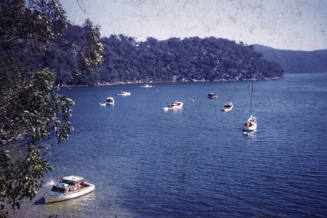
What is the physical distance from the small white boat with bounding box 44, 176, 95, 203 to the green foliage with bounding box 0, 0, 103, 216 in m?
18.7

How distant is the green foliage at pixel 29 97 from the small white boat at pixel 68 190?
18687 millimetres

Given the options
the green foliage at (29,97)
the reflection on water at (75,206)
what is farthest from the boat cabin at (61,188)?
the green foliage at (29,97)

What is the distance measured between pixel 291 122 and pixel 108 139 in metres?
42.2

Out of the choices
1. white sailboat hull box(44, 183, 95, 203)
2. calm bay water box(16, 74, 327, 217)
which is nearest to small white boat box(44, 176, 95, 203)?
white sailboat hull box(44, 183, 95, 203)

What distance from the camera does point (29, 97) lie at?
11.6m

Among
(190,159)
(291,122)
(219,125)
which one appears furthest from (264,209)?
(291,122)

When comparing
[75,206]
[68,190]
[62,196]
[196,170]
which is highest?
[68,190]

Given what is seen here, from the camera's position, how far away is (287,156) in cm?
4434

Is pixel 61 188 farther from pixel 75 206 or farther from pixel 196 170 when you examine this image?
pixel 196 170

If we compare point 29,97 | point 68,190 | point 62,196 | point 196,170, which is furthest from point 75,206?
point 29,97

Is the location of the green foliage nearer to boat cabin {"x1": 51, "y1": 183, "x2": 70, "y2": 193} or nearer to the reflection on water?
the reflection on water

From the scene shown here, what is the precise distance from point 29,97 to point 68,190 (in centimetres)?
2192

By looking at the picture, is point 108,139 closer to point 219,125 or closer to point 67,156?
point 67,156

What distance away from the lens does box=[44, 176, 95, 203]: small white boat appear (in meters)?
30.7
